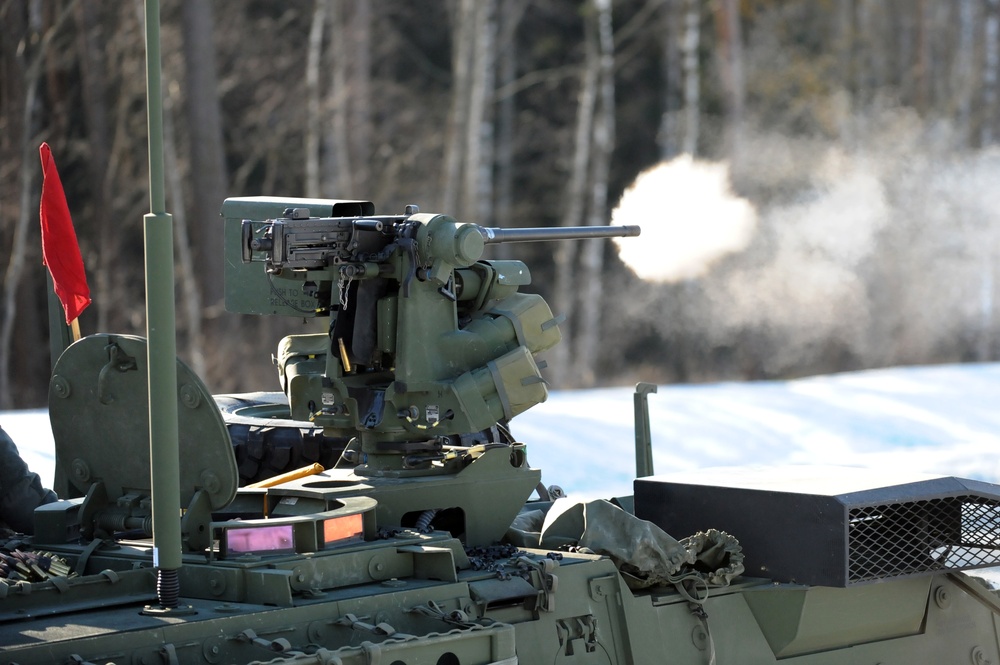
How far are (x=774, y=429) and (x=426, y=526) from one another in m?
10.7

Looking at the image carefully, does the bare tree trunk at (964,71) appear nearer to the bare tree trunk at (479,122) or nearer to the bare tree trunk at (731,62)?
the bare tree trunk at (731,62)

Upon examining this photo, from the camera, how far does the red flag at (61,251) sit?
23.5 ft

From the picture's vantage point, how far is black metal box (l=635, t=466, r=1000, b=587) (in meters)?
6.02

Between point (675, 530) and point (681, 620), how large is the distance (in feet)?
1.77

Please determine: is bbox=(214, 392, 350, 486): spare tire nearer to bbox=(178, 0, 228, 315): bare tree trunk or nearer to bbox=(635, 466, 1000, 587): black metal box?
bbox=(635, 466, 1000, 587): black metal box

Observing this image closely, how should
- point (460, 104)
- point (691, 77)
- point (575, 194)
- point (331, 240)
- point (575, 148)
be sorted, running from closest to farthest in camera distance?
point (331, 240), point (460, 104), point (575, 194), point (691, 77), point (575, 148)

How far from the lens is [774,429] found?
53.2 feet

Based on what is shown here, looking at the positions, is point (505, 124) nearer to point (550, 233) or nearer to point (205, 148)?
point (205, 148)

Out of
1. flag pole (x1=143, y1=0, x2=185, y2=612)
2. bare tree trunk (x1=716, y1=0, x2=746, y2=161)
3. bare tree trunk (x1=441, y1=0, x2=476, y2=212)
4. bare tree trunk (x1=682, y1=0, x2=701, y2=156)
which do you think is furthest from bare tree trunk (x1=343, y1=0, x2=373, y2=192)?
flag pole (x1=143, y1=0, x2=185, y2=612)

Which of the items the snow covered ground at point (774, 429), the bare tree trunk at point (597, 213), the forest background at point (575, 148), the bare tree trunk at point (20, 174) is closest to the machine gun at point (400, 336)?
the snow covered ground at point (774, 429)

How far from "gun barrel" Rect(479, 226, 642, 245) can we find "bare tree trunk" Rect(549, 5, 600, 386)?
A: 16274 mm

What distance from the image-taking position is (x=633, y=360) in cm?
2886

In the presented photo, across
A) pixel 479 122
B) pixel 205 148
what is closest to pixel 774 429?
pixel 205 148

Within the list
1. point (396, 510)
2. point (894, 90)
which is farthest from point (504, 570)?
point (894, 90)
